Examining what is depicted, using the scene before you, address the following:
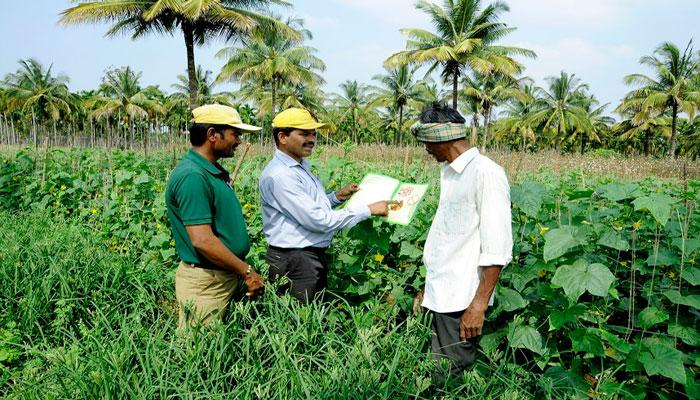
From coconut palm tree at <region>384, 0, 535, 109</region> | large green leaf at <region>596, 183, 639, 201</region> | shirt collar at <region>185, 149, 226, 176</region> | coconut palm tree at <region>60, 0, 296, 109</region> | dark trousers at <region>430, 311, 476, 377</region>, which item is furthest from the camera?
coconut palm tree at <region>384, 0, 535, 109</region>

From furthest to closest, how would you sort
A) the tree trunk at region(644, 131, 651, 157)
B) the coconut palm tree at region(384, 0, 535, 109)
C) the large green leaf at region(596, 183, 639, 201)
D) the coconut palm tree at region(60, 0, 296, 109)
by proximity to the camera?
1. the tree trunk at region(644, 131, 651, 157)
2. the coconut palm tree at region(384, 0, 535, 109)
3. the coconut palm tree at region(60, 0, 296, 109)
4. the large green leaf at region(596, 183, 639, 201)

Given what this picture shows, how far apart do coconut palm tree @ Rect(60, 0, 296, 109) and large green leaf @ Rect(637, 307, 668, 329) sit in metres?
16.9

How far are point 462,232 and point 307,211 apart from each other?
796 millimetres

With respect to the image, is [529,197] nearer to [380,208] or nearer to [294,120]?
[380,208]

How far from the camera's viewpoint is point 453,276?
2.11 m

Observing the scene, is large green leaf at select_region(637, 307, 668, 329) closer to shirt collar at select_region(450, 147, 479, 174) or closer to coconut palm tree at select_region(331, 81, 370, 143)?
shirt collar at select_region(450, 147, 479, 174)

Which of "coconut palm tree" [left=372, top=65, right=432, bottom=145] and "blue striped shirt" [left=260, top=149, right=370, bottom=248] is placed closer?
"blue striped shirt" [left=260, top=149, right=370, bottom=248]

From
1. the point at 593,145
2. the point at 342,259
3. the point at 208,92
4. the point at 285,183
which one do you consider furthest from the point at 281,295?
the point at 593,145

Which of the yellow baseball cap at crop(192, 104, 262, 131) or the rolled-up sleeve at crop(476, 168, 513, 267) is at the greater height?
the yellow baseball cap at crop(192, 104, 262, 131)

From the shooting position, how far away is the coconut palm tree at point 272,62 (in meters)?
30.6

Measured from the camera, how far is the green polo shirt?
231 centimetres

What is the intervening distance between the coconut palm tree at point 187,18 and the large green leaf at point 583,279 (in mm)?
16788

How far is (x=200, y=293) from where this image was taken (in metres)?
2.55

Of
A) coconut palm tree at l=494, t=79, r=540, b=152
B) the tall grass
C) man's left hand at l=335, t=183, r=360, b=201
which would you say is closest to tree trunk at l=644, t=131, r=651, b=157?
coconut palm tree at l=494, t=79, r=540, b=152
